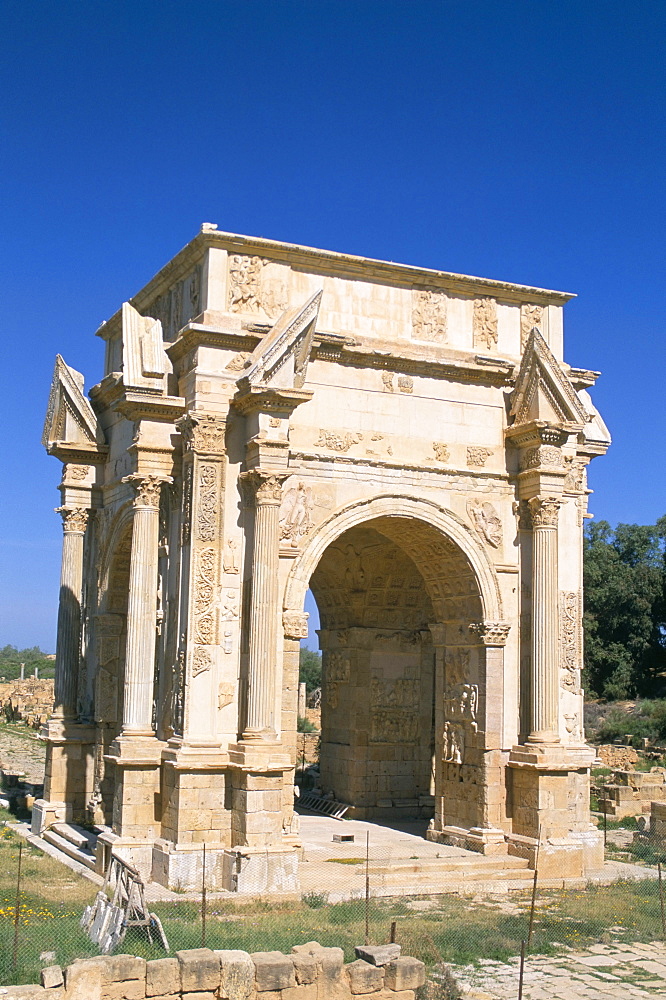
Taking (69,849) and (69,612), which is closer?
(69,849)

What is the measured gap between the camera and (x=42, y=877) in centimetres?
1594

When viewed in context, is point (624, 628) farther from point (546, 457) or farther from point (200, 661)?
point (200, 661)

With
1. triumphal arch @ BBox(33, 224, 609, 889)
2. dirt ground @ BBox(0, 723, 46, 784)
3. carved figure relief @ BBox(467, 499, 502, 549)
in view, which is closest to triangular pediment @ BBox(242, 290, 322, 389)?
triumphal arch @ BBox(33, 224, 609, 889)

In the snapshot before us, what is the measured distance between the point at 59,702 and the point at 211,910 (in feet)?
25.4

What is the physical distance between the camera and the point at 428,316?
1830 cm

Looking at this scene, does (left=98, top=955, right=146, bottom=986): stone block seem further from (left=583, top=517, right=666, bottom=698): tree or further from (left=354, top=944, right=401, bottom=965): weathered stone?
(left=583, top=517, right=666, bottom=698): tree

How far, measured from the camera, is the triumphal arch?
626 inches

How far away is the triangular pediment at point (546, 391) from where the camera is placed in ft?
58.8

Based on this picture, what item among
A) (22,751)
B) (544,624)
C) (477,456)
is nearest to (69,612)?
(477,456)

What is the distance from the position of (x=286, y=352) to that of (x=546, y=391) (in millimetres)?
4418

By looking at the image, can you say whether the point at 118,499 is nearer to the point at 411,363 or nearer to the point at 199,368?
the point at 199,368

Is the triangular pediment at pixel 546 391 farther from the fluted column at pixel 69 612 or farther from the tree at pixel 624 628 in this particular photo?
the tree at pixel 624 628

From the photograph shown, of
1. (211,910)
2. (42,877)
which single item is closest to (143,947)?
(211,910)

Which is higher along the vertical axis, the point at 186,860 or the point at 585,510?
the point at 585,510
